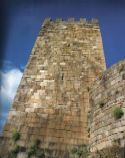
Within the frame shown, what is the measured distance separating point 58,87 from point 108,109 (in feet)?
10.9

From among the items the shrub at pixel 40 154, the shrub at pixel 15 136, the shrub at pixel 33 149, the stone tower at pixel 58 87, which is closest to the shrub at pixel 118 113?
the stone tower at pixel 58 87

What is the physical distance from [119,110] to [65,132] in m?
2.91

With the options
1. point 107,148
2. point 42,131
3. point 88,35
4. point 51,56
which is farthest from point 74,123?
point 88,35

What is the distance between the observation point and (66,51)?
1453cm

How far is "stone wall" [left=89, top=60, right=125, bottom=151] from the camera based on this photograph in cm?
930

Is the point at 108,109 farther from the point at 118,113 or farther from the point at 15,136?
the point at 15,136

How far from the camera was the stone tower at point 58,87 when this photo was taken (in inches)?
450

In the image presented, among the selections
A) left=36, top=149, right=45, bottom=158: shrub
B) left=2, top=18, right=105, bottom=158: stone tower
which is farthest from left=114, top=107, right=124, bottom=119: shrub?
left=36, top=149, right=45, bottom=158: shrub

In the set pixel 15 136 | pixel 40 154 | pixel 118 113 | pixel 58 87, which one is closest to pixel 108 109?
pixel 118 113

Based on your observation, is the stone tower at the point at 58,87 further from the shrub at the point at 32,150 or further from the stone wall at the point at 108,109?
the stone wall at the point at 108,109

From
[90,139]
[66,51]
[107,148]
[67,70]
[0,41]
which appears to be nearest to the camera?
[0,41]

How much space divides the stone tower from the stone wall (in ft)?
3.01

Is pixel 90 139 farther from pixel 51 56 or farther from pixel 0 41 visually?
pixel 0 41

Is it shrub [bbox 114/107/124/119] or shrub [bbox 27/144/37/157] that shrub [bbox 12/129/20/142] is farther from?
shrub [bbox 114/107/124/119]
